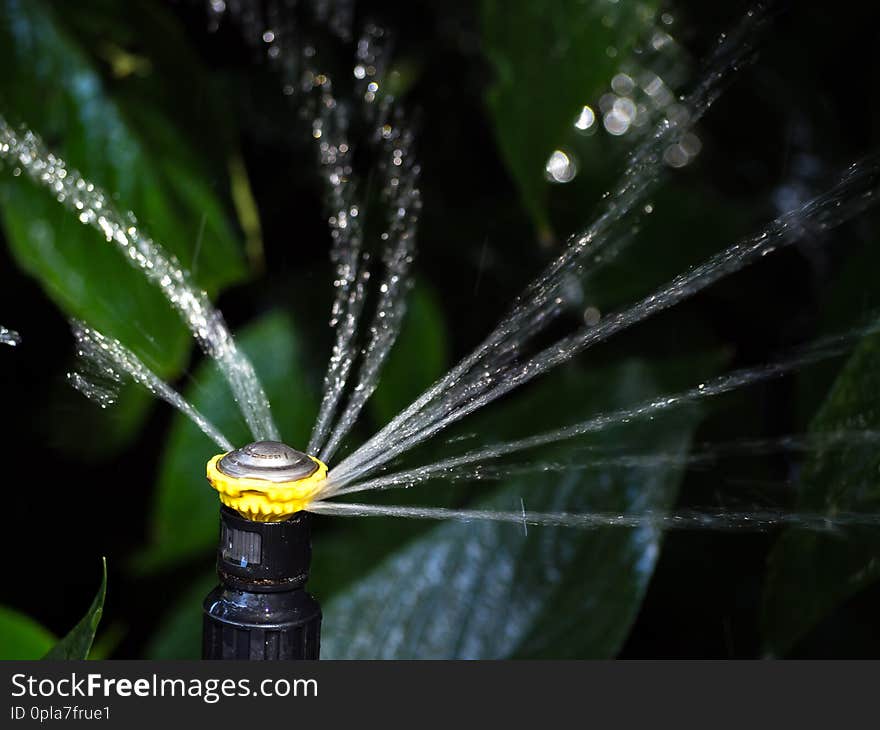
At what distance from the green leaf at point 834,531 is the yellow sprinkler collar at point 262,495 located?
32 cm

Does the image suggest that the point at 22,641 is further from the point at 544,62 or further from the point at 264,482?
the point at 544,62

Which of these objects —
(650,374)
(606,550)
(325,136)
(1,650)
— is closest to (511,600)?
(606,550)

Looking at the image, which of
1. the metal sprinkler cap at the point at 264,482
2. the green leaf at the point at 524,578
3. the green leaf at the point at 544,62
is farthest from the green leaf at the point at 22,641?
the green leaf at the point at 544,62

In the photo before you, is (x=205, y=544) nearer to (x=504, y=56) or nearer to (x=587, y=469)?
(x=587, y=469)

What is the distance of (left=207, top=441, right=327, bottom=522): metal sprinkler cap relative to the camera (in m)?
0.41

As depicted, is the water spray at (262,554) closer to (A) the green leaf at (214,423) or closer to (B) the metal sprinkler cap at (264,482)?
(B) the metal sprinkler cap at (264,482)

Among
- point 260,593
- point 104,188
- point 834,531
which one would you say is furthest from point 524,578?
point 104,188

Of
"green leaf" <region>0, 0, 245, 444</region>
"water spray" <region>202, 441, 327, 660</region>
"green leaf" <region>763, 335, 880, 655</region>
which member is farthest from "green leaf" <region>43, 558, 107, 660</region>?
"green leaf" <region>763, 335, 880, 655</region>

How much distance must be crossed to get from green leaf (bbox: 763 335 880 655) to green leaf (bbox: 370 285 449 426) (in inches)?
12.9

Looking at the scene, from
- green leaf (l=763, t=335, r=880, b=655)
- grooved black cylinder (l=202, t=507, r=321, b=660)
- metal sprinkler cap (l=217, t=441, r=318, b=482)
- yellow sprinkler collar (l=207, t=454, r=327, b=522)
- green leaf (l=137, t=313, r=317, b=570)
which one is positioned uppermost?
green leaf (l=137, t=313, r=317, b=570)

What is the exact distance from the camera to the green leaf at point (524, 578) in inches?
26.1

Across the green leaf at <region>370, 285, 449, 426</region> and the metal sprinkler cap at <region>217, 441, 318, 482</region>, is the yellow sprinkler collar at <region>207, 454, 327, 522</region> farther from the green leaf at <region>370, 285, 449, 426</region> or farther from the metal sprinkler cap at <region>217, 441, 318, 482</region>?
the green leaf at <region>370, 285, 449, 426</region>

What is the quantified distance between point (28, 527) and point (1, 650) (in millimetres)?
397

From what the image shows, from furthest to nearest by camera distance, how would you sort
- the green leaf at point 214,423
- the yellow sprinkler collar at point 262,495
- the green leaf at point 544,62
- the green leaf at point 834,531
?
the green leaf at point 214,423, the green leaf at point 544,62, the green leaf at point 834,531, the yellow sprinkler collar at point 262,495
